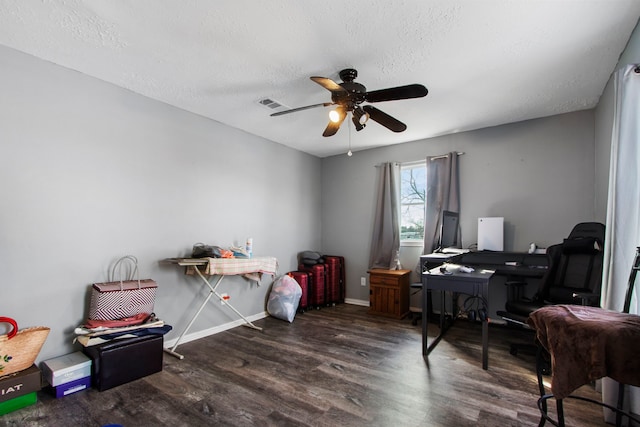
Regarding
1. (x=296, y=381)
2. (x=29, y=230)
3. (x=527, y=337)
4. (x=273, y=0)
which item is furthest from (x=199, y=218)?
(x=527, y=337)

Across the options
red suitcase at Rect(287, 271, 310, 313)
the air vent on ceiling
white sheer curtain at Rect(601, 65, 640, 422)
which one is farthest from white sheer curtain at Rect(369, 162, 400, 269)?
white sheer curtain at Rect(601, 65, 640, 422)

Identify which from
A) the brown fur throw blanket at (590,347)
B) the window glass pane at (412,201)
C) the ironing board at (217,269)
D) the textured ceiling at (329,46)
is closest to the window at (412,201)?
the window glass pane at (412,201)

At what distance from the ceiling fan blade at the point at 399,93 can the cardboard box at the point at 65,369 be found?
300 centimetres

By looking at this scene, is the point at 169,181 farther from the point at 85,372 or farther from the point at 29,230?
the point at 85,372

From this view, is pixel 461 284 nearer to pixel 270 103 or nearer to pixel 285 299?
pixel 285 299

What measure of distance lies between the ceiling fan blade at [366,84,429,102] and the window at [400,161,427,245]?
2.31 meters

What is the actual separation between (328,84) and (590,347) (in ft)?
6.91

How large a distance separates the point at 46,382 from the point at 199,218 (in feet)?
6.00

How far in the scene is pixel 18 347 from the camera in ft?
6.73

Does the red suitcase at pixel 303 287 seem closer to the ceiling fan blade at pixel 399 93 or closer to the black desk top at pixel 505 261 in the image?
the black desk top at pixel 505 261

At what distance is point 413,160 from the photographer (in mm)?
4562

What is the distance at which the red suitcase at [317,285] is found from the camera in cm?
457

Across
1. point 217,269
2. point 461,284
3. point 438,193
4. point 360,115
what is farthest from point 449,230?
point 217,269

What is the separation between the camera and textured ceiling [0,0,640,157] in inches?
72.4
